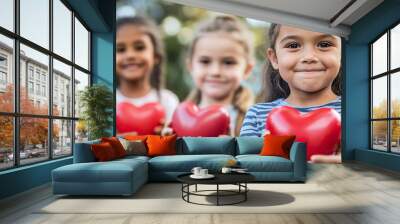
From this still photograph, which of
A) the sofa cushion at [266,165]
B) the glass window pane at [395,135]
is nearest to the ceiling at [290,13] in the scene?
the glass window pane at [395,135]

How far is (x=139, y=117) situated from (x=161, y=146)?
8.41 ft

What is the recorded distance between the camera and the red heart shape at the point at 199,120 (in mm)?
8695

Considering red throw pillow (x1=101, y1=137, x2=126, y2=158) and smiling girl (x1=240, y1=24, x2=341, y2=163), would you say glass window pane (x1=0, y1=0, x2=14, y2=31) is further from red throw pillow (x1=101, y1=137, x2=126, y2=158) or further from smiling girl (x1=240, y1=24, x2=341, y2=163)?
smiling girl (x1=240, y1=24, x2=341, y2=163)

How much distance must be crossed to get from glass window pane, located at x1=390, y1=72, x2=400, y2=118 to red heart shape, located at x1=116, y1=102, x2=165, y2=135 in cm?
488

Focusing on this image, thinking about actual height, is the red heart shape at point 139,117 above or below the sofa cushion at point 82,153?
above

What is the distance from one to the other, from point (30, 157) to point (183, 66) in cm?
416

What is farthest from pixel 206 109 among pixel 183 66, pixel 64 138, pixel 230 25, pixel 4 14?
pixel 4 14

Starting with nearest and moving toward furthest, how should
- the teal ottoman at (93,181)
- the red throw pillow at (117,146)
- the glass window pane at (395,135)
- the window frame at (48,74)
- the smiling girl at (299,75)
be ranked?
1. the teal ottoman at (93,181)
2. the window frame at (48,74)
3. the red throw pillow at (117,146)
4. the glass window pane at (395,135)
5. the smiling girl at (299,75)

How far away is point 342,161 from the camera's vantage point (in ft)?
29.0

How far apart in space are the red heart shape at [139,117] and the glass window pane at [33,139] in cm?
272

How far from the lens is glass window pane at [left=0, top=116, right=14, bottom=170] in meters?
4.71

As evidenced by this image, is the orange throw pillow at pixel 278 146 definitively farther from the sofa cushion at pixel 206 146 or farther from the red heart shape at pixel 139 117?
the red heart shape at pixel 139 117

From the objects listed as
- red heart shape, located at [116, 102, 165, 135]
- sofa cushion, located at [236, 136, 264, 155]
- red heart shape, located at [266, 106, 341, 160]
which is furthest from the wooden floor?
red heart shape, located at [116, 102, 165, 135]

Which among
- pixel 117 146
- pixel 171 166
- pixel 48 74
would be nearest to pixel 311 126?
pixel 171 166
